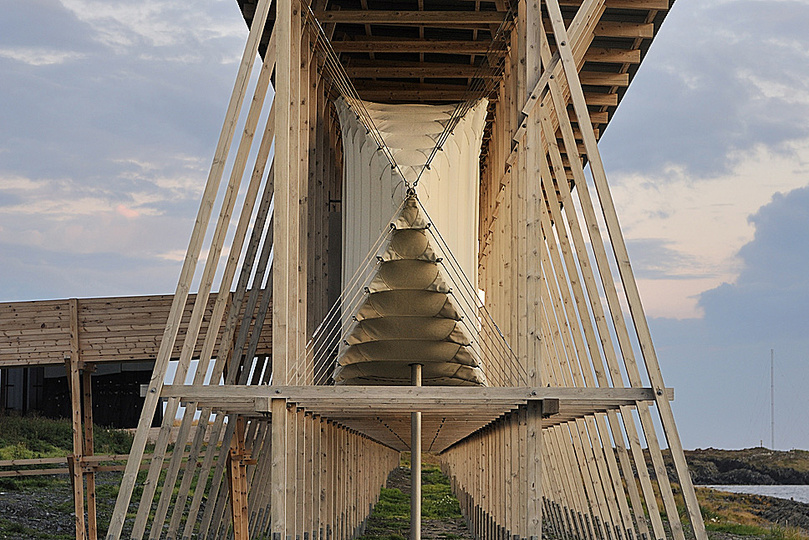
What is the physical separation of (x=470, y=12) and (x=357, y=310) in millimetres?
4587

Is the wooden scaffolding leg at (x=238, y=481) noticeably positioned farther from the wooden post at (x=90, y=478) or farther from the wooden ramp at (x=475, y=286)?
the wooden post at (x=90, y=478)

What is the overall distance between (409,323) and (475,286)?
1.51m

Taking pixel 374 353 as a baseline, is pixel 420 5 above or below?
above

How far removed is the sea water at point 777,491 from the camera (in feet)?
103

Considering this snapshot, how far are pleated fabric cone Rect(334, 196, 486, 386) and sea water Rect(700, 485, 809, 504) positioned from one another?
22799 mm

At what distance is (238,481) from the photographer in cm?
1356

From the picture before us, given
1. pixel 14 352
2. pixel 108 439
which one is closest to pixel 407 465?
pixel 108 439

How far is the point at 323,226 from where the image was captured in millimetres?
13141

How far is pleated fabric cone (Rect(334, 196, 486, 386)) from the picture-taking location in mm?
9453

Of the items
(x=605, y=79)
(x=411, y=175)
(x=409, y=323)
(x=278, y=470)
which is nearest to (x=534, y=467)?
(x=409, y=323)

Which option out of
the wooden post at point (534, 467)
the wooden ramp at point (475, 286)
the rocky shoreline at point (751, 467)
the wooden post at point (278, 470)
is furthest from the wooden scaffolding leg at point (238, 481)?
the rocky shoreline at point (751, 467)

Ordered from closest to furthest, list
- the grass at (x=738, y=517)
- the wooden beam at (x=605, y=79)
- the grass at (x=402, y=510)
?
the wooden beam at (x=605, y=79) < the grass at (x=402, y=510) < the grass at (x=738, y=517)

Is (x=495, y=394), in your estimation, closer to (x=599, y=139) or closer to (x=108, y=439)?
(x=599, y=139)

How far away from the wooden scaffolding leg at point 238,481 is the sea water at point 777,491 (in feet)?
71.4
